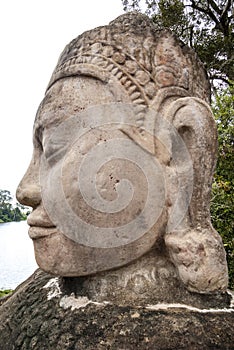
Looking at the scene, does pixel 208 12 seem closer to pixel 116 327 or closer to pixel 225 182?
pixel 225 182

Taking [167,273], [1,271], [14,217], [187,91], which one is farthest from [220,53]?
[14,217]

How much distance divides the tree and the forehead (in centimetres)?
622

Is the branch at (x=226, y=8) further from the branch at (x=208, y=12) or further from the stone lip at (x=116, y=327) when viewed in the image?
the stone lip at (x=116, y=327)

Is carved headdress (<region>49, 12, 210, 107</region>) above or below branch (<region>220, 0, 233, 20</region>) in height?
below

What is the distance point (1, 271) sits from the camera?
33.3 feet

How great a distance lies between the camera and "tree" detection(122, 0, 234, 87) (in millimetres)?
7375

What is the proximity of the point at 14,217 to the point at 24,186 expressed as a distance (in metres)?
52.9

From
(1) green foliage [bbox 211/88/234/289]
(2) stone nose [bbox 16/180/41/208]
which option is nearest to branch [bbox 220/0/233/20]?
(1) green foliage [bbox 211/88/234/289]

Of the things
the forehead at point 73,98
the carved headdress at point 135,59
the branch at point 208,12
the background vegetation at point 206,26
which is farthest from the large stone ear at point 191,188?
the branch at point 208,12

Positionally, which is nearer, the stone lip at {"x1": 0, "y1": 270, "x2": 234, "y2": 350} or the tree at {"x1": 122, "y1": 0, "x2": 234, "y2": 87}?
the stone lip at {"x1": 0, "y1": 270, "x2": 234, "y2": 350}

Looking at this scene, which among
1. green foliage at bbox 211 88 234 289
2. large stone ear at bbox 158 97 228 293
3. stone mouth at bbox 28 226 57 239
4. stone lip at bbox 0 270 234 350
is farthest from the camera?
green foliage at bbox 211 88 234 289

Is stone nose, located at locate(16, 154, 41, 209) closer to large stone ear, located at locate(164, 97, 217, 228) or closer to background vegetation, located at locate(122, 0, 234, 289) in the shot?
large stone ear, located at locate(164, 97, 217, 228)

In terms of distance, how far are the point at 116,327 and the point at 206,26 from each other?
816 cm

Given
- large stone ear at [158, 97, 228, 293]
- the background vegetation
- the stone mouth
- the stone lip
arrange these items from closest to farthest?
the stone lip < large stone ear at [158, 97, 228, 293] < the stone mouth < the background vegetation
